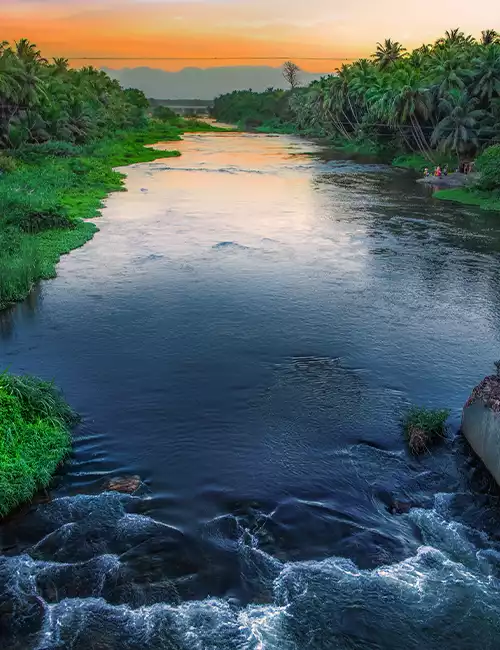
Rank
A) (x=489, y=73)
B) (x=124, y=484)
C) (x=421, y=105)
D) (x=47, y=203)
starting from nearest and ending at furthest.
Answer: (x=124, y=484)
(x=47, y=203)
(x=489, y=73)
(x=421, y=105)

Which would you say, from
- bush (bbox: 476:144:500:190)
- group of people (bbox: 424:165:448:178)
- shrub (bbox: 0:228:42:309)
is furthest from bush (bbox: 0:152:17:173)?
group of people (bbox: 424:165:448:178)

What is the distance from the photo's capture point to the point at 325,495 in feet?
44.7

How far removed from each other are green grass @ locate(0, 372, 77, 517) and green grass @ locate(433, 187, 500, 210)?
3926cm

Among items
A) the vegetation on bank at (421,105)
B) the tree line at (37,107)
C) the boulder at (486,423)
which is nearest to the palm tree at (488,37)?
the vegetation on bank at (421,105)

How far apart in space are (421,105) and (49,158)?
39.1 meters

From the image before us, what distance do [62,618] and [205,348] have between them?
38.8ft

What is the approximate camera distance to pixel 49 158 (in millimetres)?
59688

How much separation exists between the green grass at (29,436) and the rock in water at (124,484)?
1339mm

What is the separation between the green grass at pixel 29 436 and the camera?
42.9 feet

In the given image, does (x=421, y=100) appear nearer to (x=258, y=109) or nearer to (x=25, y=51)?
(x=25, y=51)

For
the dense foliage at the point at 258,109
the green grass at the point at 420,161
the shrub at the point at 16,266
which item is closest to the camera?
the shrub at the point at 16,266

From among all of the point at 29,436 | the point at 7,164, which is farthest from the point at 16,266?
the point at 7,164

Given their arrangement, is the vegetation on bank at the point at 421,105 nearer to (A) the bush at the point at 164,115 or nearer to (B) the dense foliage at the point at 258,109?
(B) the dense foliage at the point at 258,109

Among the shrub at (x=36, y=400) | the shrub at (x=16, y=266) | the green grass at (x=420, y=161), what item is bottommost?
the shrub at (x=36, y=400)
